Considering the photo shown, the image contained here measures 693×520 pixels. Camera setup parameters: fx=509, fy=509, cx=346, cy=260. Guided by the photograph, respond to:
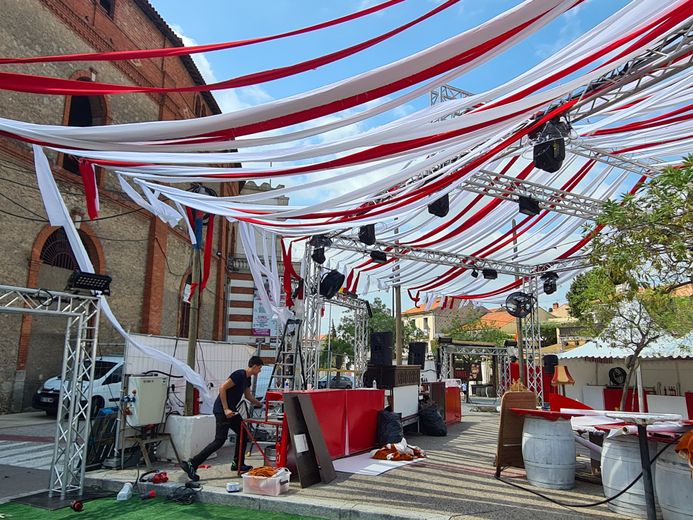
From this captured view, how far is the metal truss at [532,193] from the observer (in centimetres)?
900

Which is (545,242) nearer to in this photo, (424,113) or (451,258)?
(451,258)

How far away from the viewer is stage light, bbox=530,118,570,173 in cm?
653

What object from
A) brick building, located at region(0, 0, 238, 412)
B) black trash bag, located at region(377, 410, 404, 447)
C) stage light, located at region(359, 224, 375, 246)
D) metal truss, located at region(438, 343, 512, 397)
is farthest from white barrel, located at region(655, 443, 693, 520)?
metal truss, located at region(438, 343, 512, 397)

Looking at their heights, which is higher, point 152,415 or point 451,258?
point 451,258

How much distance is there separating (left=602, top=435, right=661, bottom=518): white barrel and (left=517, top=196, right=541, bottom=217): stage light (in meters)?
4.90

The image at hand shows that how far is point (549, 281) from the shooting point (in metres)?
14.5

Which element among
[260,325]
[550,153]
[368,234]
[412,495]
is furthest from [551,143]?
[260,325]

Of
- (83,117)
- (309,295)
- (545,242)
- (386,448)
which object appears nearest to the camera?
(386,448)

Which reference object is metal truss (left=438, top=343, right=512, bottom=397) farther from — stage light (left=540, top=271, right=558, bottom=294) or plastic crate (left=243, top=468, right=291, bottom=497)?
plastic crate (left=243, top=468, right=291, bottom=497)

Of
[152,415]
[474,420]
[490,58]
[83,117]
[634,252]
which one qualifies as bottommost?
[474,420]

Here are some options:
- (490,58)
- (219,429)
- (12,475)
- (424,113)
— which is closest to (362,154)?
(424,113)

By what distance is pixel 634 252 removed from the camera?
4.68 metres

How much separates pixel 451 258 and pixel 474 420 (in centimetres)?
483

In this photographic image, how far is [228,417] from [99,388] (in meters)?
6.30
